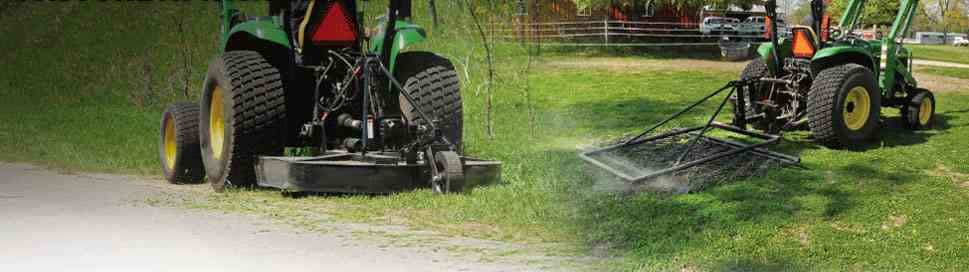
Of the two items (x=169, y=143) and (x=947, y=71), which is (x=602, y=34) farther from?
(x=169, y=143)

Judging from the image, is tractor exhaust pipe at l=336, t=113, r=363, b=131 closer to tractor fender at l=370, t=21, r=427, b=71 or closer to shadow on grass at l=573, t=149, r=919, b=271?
tractor fender at l=370, t=21, r=427, b=71

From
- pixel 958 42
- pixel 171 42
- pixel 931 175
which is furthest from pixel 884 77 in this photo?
pixel 171 42

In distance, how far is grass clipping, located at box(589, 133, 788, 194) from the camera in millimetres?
8156

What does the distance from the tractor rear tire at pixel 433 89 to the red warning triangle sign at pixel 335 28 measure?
1.45 feet

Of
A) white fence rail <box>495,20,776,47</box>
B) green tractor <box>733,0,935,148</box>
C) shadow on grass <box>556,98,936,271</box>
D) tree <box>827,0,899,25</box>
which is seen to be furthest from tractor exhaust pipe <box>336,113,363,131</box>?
tree <box>827,0,899,25</box>

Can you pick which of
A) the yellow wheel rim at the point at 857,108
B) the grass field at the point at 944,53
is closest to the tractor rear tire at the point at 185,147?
the yellow wheel rim at the point at 857,108

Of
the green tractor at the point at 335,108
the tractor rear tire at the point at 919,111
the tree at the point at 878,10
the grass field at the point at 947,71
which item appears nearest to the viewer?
the green tractor at the point at 335,108

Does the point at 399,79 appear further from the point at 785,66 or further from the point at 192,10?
the point at 192,10

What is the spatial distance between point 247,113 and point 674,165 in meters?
3.12

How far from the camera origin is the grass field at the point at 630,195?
6.49 metres

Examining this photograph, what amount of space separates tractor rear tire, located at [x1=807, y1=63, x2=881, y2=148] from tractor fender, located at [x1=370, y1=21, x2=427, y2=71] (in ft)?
11.4

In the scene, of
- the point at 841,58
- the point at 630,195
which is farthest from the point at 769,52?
the point at 630,195

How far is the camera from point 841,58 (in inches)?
418

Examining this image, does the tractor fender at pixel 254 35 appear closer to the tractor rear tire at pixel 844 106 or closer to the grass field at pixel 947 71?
the tractor rear tire at pixel 844 106
